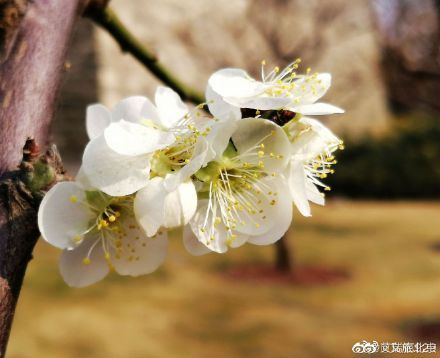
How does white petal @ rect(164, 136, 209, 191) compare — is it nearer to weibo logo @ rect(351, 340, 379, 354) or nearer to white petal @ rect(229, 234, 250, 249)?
white petal @ rect(229, 234, 250, 249)

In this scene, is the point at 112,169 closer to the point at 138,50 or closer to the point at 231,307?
the point at 138,50

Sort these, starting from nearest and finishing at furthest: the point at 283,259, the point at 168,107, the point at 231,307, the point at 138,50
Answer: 1. the point at 168,107
2. the point at 138,50
3. the point at 231,307
4. the point at 283,259

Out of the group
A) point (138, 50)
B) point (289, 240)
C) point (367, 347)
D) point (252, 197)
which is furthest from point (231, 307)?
point (252, 197)

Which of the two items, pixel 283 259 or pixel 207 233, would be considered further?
pixel 283 259

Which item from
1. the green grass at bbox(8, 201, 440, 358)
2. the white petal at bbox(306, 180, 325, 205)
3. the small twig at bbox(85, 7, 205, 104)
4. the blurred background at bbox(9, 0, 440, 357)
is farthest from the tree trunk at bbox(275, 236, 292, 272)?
the white petal at bbox(306, 180, 325, 205)

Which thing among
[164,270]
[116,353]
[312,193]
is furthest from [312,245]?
[312,193]

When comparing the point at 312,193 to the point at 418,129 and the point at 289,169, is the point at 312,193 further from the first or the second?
the point at 418,129

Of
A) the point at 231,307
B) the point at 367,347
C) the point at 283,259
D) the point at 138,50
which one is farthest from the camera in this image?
the point at 283,259

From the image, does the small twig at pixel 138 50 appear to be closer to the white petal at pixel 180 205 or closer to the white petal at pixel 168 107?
the white petal at pixel 168 107

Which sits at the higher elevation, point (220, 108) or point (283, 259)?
point (283, 259)
